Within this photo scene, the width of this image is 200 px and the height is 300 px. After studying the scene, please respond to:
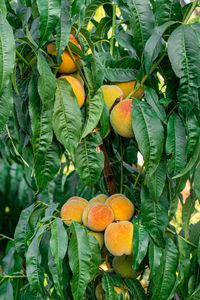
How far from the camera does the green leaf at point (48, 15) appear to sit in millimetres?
695

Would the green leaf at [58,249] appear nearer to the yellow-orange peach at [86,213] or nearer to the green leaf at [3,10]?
the yellow-orange peach at [86,213]

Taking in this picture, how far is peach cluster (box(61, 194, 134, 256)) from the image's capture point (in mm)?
881

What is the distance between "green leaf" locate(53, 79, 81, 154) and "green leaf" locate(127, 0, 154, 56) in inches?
7.7

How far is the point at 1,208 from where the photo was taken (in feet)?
6.28

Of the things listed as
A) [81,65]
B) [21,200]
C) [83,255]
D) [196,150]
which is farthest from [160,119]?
[21,200]

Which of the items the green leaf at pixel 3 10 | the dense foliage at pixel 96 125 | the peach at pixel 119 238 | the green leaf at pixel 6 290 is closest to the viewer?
the green leaf at pixel 3 10

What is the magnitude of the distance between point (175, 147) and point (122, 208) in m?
0.21

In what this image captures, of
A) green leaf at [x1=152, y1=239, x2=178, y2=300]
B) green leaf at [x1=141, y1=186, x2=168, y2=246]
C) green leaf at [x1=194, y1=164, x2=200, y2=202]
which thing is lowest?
green leaf at [x1=152, y1=239, x2=178, y2=300]

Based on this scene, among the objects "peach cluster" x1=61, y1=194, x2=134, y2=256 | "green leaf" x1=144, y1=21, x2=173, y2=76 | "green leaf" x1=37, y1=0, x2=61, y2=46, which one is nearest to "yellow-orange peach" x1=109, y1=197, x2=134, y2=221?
"peach cluster" x1=61, y1=194, x2=134, y2=256

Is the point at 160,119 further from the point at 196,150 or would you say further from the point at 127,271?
the point at 127,271

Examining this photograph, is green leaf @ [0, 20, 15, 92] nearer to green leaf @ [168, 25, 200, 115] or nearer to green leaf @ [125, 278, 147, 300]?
green leaf @ [168, 25, 200, 115]

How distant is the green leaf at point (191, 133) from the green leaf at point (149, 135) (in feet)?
0.18

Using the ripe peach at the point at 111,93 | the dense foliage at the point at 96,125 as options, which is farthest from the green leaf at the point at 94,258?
the ripe peach at the point at 111,93

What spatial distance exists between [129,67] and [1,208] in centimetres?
124
